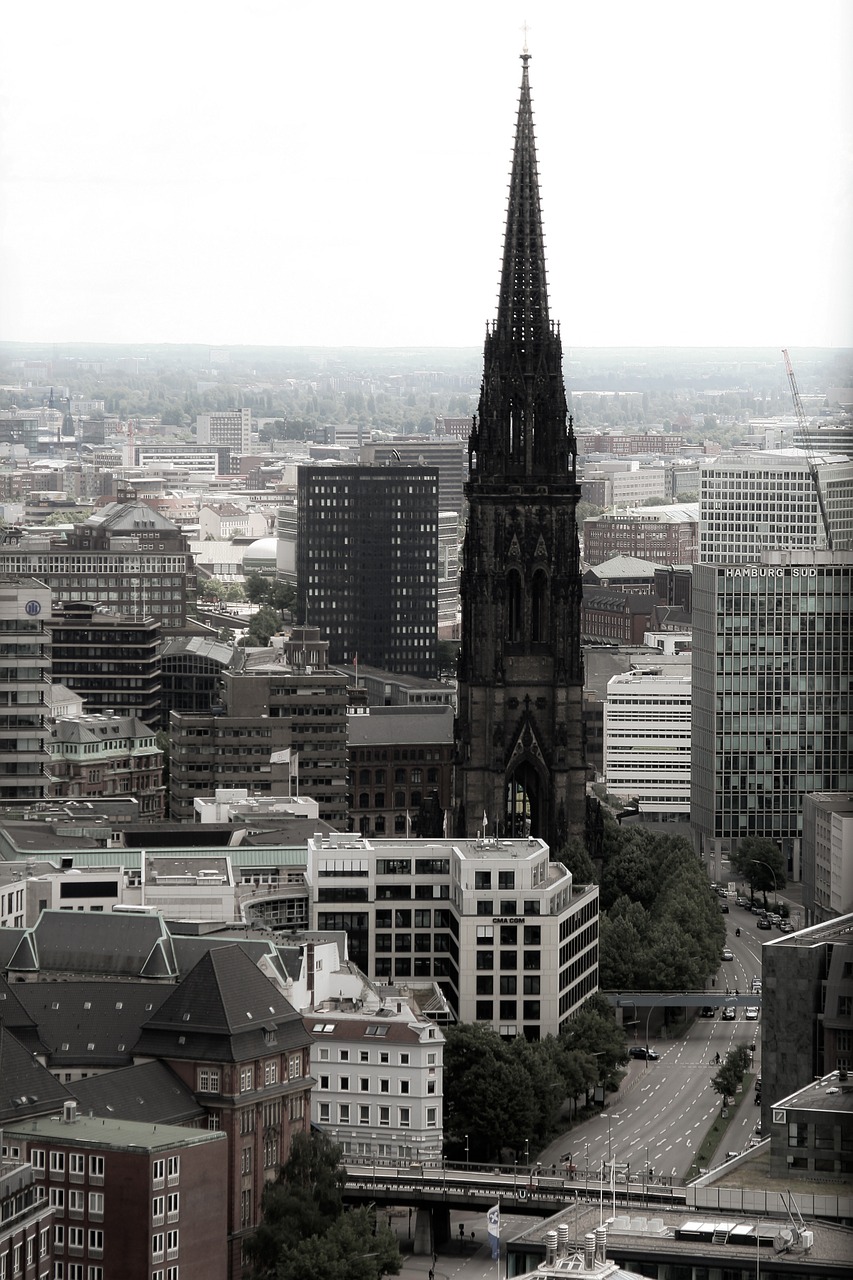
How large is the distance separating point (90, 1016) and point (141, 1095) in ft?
12.7

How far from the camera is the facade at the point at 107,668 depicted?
130375 mm

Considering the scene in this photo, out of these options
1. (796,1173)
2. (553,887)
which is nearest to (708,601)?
(553,887)

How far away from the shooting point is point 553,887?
75.1 m

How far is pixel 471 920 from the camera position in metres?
73.9

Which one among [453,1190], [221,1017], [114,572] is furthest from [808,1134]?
[114,572]

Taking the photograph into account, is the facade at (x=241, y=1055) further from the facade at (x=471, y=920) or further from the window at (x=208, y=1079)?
the facade at (x=471, y=920)

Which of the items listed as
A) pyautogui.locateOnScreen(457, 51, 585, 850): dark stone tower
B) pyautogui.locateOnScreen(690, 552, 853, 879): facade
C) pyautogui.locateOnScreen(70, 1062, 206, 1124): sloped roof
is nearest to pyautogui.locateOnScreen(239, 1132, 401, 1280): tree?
pyautogui.locateOnScreen(70, 1062, 206, 1124): sloped roof

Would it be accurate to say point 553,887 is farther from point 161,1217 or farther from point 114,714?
point 114,714

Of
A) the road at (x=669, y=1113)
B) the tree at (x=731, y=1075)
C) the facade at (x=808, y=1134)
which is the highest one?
the facade at (x=808, y=1134)

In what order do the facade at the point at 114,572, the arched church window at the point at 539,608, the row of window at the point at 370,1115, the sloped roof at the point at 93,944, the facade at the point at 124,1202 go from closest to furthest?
the facade at the point at 124,1202
the row of window at the point at 370,1115
the sloped roof at the point at 93,944
the arched church window at the point at 539,608
the facade at the point at 114,572

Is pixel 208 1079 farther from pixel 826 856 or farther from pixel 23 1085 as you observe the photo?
pixel 826 856

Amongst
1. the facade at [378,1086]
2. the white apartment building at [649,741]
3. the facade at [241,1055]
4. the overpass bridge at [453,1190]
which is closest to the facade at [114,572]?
the white apartment building at [649,741]

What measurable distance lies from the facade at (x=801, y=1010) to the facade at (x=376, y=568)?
4231 inches

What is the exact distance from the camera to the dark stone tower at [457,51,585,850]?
88.8 meters
